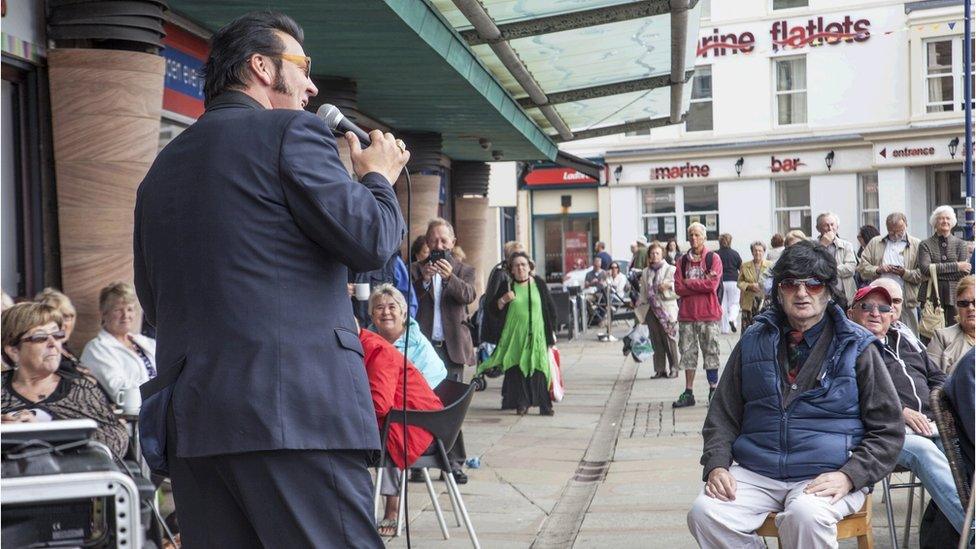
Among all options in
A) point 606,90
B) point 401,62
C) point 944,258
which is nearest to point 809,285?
point 401,62

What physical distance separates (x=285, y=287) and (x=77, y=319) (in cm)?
459

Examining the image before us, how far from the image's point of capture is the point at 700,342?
40.1ft

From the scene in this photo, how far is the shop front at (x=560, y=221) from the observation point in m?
37.8

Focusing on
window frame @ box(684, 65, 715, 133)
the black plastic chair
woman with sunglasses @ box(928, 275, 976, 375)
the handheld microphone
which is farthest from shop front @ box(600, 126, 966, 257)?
the handheld microphone

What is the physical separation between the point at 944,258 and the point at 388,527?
7.29m

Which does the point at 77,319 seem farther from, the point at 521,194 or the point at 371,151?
the point at 521,194

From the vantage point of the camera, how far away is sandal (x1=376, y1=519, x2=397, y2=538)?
21.6ft

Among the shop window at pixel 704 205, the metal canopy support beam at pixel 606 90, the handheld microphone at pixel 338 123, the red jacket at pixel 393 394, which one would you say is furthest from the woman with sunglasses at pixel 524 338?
the shop window at pixel 704 205

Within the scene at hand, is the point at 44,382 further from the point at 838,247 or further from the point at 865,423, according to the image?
the point at 838,247

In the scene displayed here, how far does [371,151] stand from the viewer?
288 cm

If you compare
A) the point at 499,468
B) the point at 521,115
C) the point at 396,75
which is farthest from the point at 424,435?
the point at 521,115

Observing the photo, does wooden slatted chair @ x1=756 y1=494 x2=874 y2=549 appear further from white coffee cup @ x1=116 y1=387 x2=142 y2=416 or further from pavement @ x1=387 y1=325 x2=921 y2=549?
white coffee cup @ x1=116 y1=387 x2=142 y2=416

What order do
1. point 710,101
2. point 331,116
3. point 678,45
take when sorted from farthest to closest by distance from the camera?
point 710,101, point 678,45, point 331,116

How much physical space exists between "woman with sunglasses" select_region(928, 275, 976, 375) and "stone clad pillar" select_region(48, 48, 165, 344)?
14.7ft
